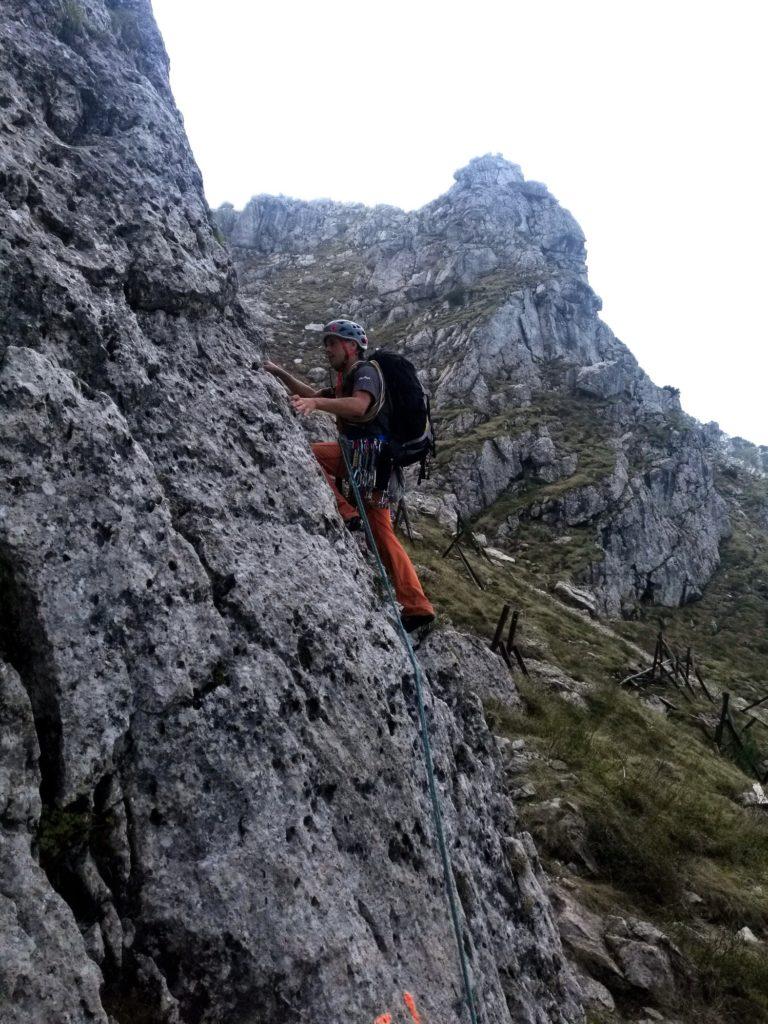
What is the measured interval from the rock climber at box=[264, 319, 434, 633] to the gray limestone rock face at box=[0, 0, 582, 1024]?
1.98ft

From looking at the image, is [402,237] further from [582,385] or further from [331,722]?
[331,722]

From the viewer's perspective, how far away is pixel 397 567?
6.86 metres

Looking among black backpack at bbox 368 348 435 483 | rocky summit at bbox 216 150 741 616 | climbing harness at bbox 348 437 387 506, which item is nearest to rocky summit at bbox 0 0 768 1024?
climbing harness at bbox 348 437 387 506

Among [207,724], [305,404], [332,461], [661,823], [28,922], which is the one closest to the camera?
[28,922]

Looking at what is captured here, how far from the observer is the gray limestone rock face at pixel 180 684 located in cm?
332

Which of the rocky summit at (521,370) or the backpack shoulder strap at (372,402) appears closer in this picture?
the backpack shoulder strap at (372,402)

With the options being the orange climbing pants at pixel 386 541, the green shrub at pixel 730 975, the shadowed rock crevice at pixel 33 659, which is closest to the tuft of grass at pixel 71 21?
the orange climbing pants at pixel 386 541

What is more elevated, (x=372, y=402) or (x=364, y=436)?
(x=372, y=402)

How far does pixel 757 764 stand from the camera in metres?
22.0

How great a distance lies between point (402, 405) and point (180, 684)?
396 centimetres

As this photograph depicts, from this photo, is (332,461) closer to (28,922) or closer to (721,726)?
(28,922)

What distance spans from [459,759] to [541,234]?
98.4 m

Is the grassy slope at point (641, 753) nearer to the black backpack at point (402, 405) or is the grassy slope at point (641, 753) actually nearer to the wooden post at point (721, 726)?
the wooden post at point (721, 726)

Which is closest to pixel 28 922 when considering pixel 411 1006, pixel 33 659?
pixel 33 659
